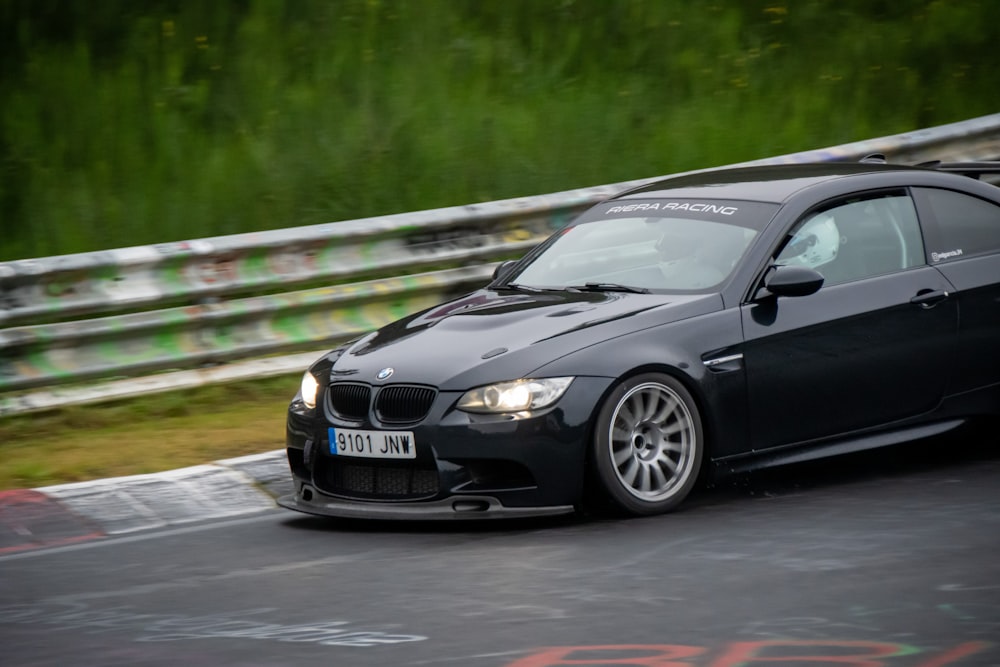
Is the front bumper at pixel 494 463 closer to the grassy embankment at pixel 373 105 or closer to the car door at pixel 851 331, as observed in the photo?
the car door at pixel 851 331

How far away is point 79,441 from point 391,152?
4886 mm

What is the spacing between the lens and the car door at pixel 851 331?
7109 millimetres

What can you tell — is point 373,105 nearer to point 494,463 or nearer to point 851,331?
point 851,331

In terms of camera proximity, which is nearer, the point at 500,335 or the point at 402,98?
the point at 500,335

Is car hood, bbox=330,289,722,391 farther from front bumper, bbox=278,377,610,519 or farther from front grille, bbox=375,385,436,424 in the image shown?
front bumper, bbox=278,377,610,519

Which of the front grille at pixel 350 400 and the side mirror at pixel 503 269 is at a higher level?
the side mirror at pixel 503 269

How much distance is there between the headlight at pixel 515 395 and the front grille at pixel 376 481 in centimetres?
33

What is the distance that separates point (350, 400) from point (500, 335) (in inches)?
28.0

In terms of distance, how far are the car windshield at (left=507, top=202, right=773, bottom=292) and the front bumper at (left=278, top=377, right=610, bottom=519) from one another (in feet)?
3.19

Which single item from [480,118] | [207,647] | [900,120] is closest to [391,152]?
[480,118]

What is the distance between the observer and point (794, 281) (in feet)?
23.1

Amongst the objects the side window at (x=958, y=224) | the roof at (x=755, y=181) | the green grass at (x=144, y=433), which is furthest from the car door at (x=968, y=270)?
the green grass at (x=144, y=433)

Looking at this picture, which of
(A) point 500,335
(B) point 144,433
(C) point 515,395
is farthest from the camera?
(B) point 144,433

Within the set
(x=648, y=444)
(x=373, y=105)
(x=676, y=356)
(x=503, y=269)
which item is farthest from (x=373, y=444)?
(x=373, y=105)
